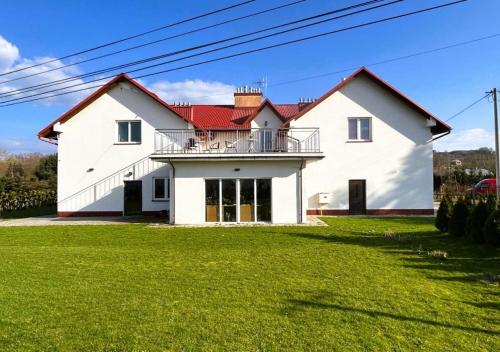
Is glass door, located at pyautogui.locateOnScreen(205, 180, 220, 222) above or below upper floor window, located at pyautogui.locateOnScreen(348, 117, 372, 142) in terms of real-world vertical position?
below

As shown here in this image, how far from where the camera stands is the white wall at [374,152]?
772 inches

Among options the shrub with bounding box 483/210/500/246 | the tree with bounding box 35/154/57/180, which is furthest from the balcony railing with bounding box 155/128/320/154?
the tree with bounding box 35/154/57/180

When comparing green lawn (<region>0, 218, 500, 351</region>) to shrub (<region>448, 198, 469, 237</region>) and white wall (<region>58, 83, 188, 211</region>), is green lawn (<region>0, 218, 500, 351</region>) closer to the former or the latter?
shrub (<region>448, 198, 469, 237</region>)

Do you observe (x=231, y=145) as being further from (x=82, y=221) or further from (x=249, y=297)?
(x=249, y=297)

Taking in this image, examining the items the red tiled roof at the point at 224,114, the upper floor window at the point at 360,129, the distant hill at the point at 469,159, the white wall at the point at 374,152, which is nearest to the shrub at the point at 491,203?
the white wall at the point at 374,152

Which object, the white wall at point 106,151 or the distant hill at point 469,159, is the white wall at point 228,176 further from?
the distant hill at point 469,159

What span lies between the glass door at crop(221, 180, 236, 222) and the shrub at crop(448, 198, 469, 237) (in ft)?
26.4

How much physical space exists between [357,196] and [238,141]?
6.99 metres

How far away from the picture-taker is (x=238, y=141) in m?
17.8

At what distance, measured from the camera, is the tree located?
3612cm

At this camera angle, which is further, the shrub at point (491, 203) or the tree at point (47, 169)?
the tree at point (47, 169)

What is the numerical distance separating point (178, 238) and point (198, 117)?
12497mm

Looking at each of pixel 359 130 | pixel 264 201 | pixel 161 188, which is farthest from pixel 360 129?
pixel 161 188

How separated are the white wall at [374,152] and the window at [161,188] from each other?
734cm
